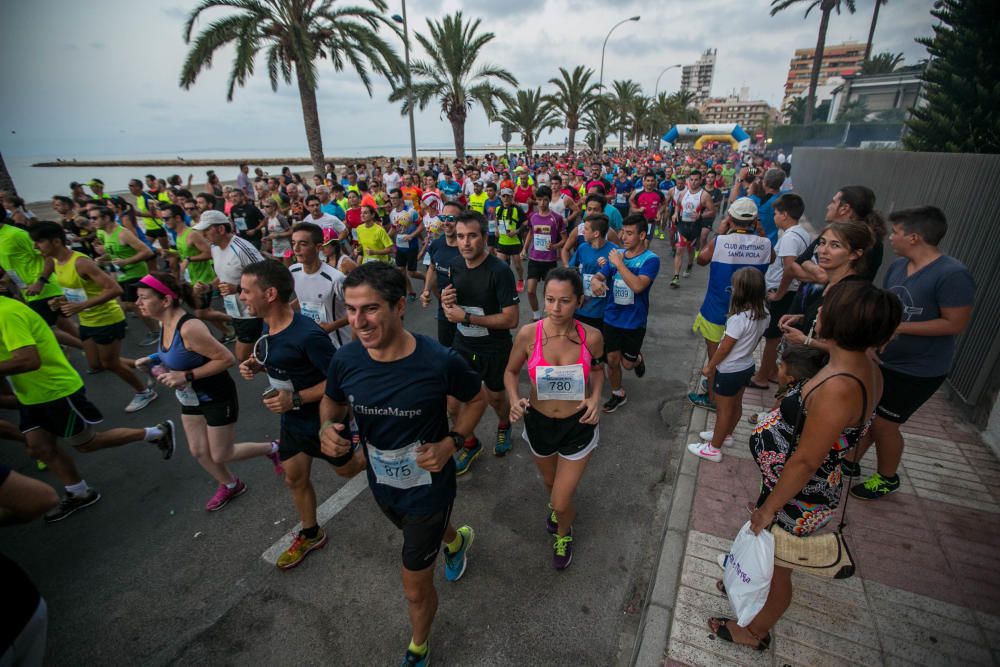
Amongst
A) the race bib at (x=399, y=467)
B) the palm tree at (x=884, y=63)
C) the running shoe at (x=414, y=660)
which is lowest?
the running shoe at (x=414, y=660)

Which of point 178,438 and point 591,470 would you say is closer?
point 591,470

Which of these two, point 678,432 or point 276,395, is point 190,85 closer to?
point 276,395

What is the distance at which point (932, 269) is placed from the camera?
3170mm

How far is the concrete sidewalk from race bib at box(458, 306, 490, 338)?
2.23 metres

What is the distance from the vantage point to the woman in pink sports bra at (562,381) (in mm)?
2795

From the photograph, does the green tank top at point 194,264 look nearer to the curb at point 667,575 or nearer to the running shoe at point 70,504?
the running shoe at point 70,504

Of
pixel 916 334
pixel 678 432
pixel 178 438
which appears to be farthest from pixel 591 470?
pixel 178 438

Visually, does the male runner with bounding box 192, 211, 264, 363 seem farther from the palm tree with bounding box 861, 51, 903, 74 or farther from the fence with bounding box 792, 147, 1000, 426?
the palm tree with bounding box 861, 51, 903, 74

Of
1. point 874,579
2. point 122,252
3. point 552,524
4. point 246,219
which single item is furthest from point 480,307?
point 246,219

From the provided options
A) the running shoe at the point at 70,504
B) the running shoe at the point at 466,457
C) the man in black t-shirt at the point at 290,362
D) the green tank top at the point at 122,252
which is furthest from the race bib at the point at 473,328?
the green tank top at the point at 122,252

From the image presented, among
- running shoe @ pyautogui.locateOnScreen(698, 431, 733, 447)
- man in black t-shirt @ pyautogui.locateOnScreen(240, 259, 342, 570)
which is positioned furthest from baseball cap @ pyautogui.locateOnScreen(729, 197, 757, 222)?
man in black t-shirt @ pyautogui.locateOnScreen(240, 259, 342, 570)

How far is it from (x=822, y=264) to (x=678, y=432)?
7.16ft

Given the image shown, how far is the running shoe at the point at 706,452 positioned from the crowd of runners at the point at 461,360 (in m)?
0.02

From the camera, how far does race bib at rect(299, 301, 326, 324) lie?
440 centimetres
